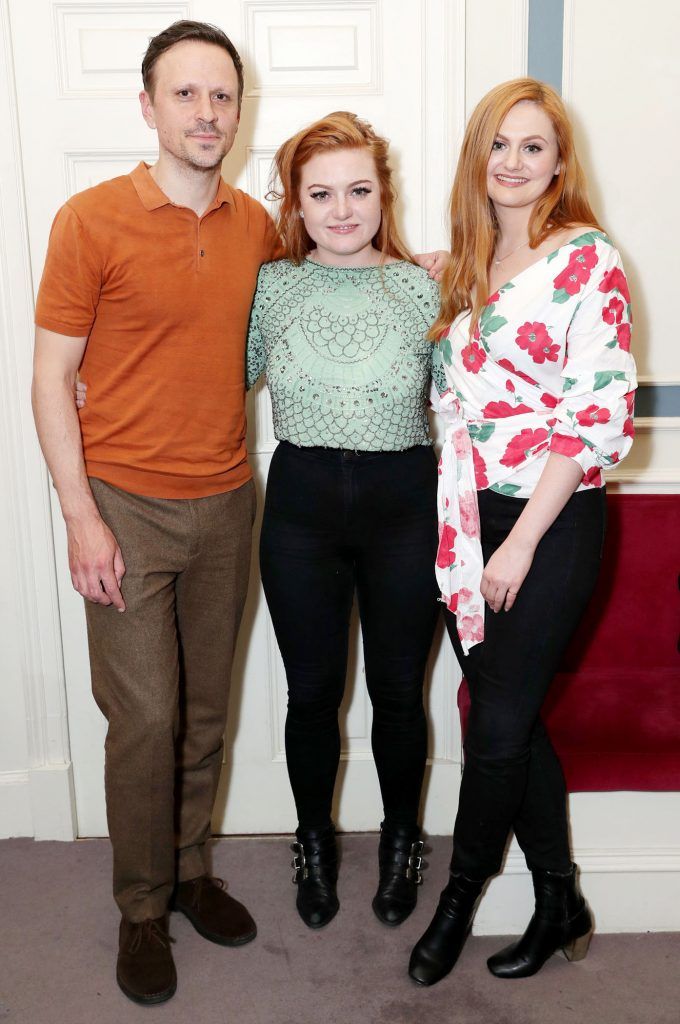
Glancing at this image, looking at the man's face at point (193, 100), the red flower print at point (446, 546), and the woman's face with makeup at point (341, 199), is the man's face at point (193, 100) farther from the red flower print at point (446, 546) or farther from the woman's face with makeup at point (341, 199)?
the red flower print at point (446, 546)

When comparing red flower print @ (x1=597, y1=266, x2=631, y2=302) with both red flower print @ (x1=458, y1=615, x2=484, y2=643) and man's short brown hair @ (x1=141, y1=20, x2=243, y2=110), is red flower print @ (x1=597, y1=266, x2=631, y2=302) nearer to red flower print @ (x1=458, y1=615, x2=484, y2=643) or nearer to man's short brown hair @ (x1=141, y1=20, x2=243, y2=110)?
red flower print @ (x1=458, y1=615, x2=484, y2=643)

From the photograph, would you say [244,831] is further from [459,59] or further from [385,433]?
[459,59]

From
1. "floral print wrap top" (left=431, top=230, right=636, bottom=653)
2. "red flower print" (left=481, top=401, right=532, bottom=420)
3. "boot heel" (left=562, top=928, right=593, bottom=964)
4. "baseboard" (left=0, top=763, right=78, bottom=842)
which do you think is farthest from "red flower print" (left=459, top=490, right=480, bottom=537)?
"baseboard" (left=0, top=763, right=78, bottom=842)

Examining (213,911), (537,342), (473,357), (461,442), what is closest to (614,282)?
(537,342)

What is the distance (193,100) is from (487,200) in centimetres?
57

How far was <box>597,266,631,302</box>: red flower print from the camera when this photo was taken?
1.55m

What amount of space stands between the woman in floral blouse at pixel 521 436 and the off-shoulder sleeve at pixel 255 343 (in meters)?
0.38

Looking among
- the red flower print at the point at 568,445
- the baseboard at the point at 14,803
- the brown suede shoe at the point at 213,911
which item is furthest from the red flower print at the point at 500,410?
the baseboard at the point at 14,803

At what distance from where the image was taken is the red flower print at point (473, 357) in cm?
168

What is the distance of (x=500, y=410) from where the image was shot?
1689 millimetres

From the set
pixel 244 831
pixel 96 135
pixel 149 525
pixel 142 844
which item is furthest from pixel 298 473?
pixel 244 831

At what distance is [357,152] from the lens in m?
1.81

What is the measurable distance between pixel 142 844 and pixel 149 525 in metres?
0.65

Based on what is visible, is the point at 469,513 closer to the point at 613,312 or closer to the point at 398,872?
the point at 613,312
